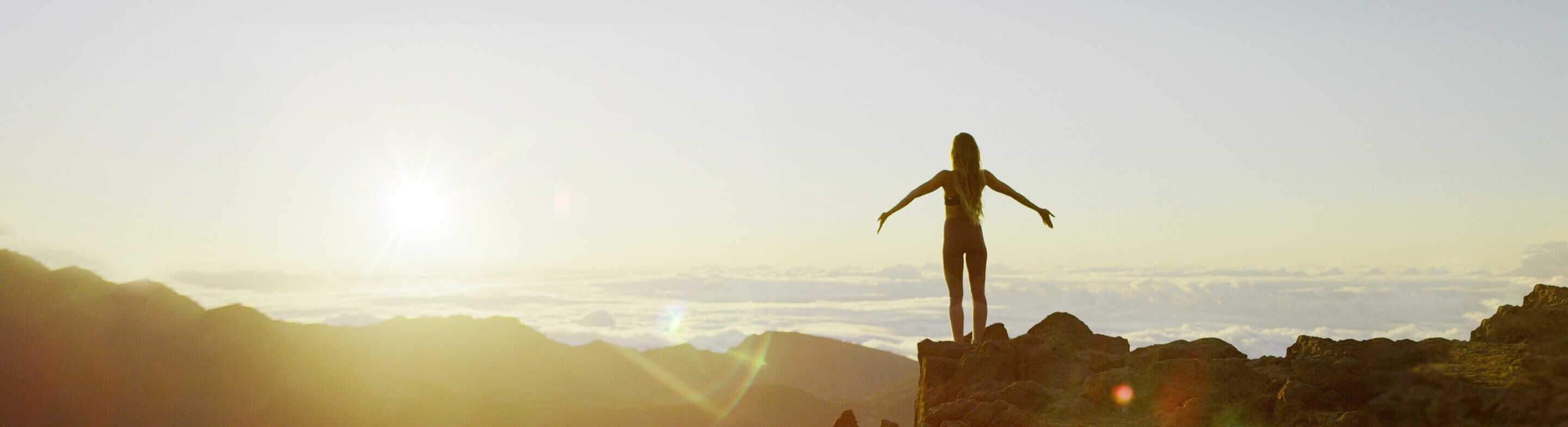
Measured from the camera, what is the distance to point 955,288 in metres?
11.3

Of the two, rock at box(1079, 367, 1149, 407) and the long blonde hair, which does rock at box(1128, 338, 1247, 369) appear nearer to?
→ rock at box(1079, 367, 1149, 407)

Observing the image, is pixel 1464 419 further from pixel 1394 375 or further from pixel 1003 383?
pixel 1003 383

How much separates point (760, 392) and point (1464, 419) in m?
92.7

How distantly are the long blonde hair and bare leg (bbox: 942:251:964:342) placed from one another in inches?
19.5

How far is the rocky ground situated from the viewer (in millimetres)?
7172

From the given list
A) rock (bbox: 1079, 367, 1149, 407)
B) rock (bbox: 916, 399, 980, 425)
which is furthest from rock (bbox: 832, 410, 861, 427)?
rock (bbox: 1079, 367, 1149, 407)

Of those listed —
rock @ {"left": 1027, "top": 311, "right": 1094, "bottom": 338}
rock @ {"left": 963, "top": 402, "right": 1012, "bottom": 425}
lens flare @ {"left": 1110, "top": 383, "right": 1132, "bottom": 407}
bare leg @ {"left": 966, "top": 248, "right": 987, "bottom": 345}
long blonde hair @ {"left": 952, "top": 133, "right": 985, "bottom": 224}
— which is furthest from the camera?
rock @ {"left": 1027, "top": 311, "right": 1094, "bottom": 338}

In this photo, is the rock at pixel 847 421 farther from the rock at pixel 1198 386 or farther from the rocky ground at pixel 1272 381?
the rock at pixel 1198 386

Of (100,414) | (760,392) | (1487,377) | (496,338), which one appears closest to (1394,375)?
(1487,377)

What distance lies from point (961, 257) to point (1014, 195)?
865mm

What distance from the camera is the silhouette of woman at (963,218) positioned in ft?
35.9

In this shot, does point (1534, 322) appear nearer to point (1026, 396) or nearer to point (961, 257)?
point (1026, 396)

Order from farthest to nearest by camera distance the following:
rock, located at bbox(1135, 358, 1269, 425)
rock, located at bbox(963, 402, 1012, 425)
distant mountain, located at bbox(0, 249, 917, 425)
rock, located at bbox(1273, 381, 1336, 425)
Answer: distant mountain, located at bbox(0, 249, 917, 425)
rock, located at bbox(963, 402, 1012, 425)
rock, located at bbox(1135, 358, 1269, 425)
rock, located at bbox(1273, 381, 1336, 425)

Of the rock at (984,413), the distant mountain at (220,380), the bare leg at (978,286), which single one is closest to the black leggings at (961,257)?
the bare leg at (978,286)
